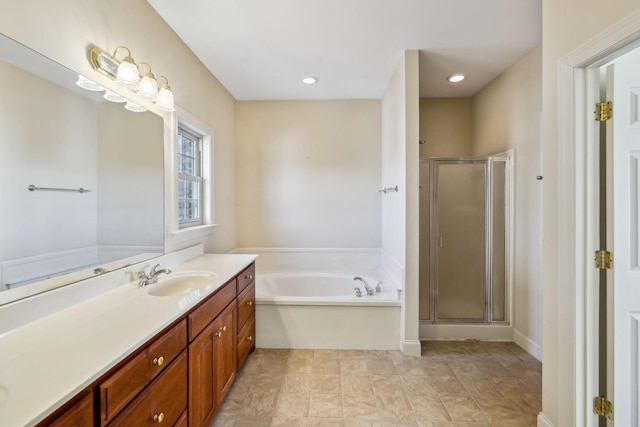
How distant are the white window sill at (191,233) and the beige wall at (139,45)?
0.25 feet

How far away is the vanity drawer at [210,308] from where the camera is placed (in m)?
1.32

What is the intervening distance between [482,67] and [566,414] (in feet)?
9.04

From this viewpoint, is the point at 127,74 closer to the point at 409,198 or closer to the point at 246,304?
the point at 246,304

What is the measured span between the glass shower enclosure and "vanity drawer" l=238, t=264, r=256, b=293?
1657 millimetres

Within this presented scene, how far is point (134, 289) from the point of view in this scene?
1.49m

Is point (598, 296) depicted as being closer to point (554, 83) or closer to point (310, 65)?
point (554, 83)

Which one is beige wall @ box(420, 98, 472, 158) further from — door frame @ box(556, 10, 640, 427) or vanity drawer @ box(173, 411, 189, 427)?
vanity drawer @ box(173, 411, 189, 427)

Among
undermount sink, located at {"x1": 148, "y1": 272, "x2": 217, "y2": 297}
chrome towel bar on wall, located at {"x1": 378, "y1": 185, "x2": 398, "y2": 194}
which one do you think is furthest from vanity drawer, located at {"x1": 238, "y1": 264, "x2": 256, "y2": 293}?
chrome towel bar on wall, located at {"x1": 378, "y1": 185, "x2": 398, "y2": 194}

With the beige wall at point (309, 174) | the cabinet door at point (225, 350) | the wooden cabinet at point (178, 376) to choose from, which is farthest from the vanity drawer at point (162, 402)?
the beige wall at point (309, 174)

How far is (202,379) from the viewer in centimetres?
141

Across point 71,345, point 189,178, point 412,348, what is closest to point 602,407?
point 412,348

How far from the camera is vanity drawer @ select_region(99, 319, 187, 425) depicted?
805mm

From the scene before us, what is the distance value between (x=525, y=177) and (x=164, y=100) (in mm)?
3008

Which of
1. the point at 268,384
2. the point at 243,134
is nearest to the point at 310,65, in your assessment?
the point at 243,134
